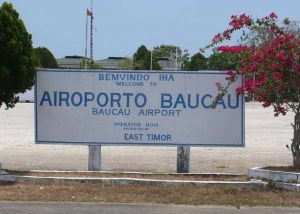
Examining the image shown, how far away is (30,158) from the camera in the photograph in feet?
50.4

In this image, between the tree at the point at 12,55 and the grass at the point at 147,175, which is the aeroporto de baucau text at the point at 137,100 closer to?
the tree at the point at 12,55

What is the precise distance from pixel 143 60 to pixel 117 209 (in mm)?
71322

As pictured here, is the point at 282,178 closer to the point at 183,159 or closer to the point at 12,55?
the point at 183,159

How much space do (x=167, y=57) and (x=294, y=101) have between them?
331 ft

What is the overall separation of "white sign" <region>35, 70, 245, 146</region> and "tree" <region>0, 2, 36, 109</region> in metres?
0.72

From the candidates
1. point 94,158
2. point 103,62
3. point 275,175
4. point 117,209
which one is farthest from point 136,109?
point 103,62

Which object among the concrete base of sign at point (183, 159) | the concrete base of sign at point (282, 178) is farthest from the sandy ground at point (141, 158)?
the concrete base of sign at point (282, 178)

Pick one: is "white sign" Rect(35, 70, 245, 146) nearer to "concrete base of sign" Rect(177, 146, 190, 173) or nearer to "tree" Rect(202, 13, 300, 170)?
"concrete base of sign" Rect(177, 146, 190, 173)

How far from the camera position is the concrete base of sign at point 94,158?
1273 cm

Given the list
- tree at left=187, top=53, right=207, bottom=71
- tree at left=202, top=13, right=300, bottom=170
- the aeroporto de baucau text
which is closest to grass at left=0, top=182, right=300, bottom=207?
tree at left=202, top=13, right=300, bottom=170

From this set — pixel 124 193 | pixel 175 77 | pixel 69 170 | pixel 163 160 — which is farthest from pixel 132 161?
pixel 124 193

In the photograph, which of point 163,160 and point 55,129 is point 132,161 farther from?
point 55,129

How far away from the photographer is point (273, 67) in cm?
1080

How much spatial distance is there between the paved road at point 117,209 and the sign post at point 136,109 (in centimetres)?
309
